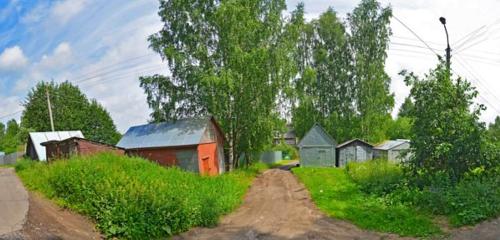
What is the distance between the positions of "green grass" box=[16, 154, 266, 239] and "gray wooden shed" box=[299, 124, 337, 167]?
17236 millimetres

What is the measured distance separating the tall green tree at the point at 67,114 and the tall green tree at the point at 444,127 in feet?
149

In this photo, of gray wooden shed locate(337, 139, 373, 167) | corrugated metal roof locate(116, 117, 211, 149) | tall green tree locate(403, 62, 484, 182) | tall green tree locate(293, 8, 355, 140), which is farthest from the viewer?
tall green tree locate(293, 8, 355, 140)

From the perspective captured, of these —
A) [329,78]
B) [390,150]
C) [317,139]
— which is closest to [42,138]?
[317,139]

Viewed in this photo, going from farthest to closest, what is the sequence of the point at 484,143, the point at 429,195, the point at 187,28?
1. the point at 187,28
2. the point at 484,143
3. the point at 429,195

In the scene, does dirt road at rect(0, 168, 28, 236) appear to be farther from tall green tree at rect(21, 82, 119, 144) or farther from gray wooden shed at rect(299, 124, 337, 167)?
tall green tree at rect(21, 82, 119, 144)

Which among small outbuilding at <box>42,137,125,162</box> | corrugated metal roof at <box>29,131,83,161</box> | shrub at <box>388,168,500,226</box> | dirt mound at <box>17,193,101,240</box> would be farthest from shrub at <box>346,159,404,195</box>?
corrugated metal roof at <box>29,131,83,161</box>

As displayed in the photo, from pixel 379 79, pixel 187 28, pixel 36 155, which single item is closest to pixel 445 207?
pixel 187 28

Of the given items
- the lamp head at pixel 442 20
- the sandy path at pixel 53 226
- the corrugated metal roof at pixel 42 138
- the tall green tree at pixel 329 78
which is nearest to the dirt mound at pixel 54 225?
the sandy path at pixel 53 226

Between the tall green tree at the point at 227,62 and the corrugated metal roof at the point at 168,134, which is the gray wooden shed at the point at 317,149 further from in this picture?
the corrugated metal roof at the point at 168,134

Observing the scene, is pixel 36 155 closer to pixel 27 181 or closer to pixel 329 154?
pixel 27 181

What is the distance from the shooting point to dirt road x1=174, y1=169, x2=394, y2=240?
1183 cm

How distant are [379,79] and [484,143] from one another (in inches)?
884

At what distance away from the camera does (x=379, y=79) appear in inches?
1469

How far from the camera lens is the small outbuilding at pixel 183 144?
2427 centimetres
